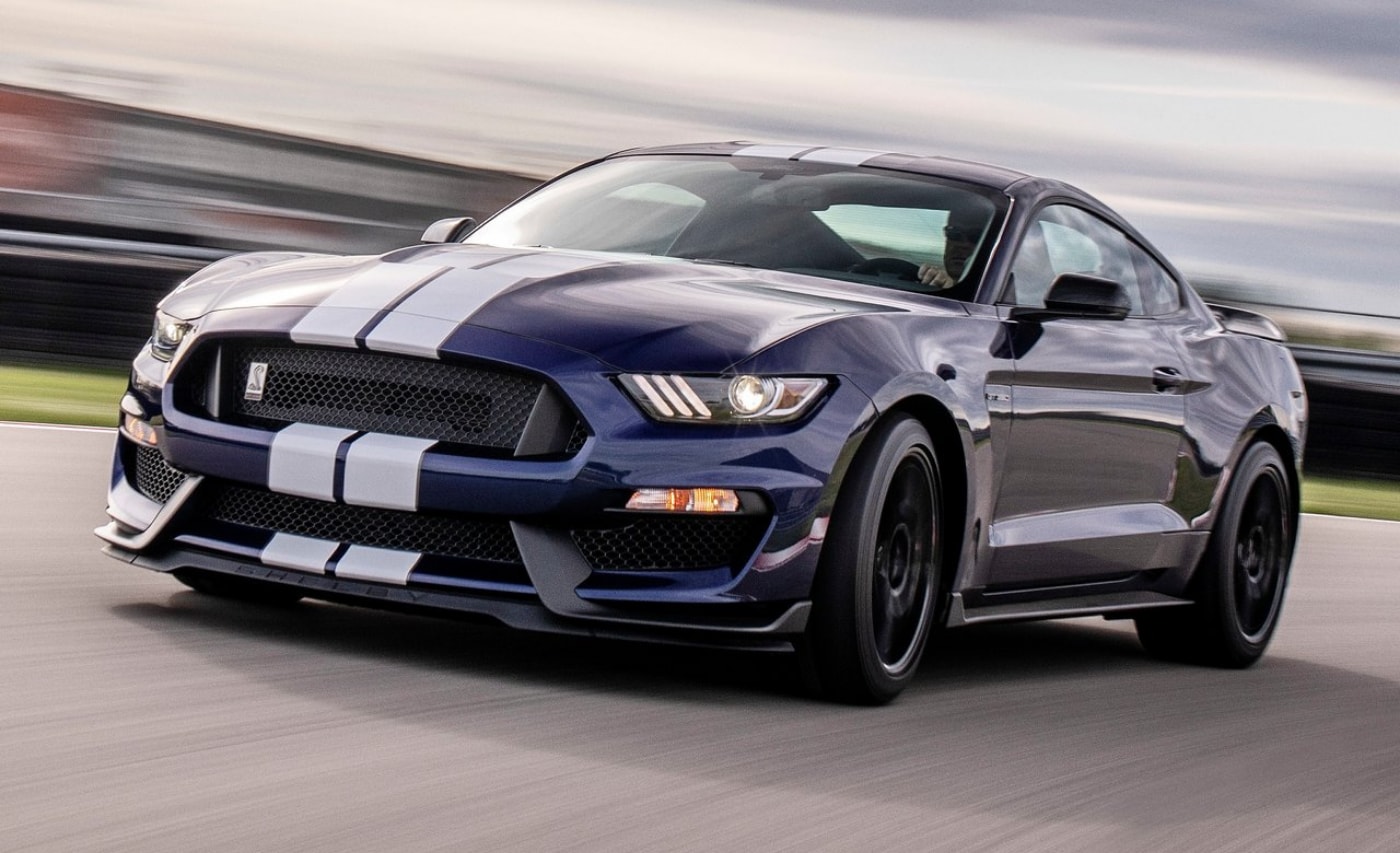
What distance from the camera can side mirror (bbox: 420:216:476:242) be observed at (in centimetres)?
615

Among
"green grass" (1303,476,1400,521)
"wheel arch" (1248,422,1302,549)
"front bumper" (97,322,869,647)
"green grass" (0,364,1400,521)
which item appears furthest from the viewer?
"green grass" (1303,476,1400,521)

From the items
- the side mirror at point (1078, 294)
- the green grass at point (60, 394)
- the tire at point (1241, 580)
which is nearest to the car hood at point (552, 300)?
the side mirror at point (1078, 294)

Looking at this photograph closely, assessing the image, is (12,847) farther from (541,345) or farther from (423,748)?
(541,345)

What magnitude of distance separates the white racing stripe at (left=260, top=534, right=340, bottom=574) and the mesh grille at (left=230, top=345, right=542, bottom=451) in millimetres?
252

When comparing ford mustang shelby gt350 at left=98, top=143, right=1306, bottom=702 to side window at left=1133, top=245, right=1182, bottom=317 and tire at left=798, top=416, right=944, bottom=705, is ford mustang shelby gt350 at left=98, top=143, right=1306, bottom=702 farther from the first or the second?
side window at left=1133, top=245, right=1182, bottom=317

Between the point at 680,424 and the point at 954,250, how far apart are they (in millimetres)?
1514

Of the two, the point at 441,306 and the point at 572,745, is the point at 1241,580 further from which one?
the point at 572,745

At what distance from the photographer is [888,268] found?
5559 millimetres

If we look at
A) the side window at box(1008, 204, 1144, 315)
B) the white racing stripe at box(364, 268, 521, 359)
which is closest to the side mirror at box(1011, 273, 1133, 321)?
the side window at box(1008, 204, 1144, 315)

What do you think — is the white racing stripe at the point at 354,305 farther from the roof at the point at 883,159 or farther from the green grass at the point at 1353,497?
the green grass at the point at 1353,497

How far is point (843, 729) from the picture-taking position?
4.56m

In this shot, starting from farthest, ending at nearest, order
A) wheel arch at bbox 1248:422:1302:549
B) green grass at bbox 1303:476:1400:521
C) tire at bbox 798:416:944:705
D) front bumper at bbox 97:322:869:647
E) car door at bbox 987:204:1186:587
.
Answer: green grass at bbox 1303:476:1400:521
wheel arch at bbox 1248:422:1302:549
car door at bbox 987:204:1186:587
tire at bbox 798:416:944:705
front bumper at bbox 97:322:869:647

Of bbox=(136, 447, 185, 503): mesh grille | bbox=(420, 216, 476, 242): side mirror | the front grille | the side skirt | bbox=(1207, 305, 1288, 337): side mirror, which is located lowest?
the side skirt

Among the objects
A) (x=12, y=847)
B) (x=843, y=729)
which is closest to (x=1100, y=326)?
(x=843, y=729)
